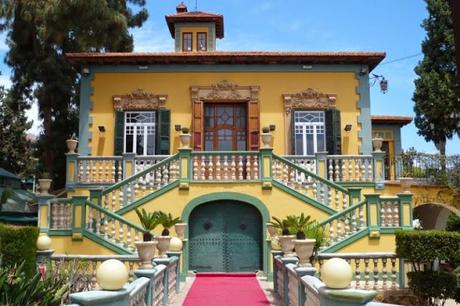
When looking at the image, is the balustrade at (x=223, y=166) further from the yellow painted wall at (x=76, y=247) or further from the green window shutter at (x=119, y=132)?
the green window shutter at (x=119, y=132)

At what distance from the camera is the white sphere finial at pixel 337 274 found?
5473 millimetres

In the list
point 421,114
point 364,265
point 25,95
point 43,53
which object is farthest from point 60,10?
point 421,114

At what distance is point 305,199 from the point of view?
15305 mm

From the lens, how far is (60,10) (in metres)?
22.0

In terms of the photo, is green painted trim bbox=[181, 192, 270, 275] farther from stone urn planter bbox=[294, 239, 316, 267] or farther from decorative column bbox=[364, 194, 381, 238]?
stone urn planter bbox=[294, 239, 316, 267]

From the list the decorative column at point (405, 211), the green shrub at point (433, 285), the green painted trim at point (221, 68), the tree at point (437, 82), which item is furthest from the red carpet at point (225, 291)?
the tree at point (437, 82)

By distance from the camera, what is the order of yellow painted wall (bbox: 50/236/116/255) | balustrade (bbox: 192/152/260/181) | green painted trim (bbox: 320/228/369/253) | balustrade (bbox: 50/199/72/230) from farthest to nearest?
balustrade (bbox: 192/152/260/181) → balustrade (bbox: 50/199/72/230) → yellow painted wall (bbox: 50/236/116/255) → green painted trim (bbox: 320/228/369/253)

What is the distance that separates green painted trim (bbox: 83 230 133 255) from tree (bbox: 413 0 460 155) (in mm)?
18302

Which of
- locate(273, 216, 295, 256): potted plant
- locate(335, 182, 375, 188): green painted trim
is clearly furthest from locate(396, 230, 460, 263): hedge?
locate(335, 182, 375, 188): green painted trim

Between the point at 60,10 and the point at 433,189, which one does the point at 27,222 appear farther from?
the point at 433,189

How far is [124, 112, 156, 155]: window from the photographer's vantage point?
1952 cm

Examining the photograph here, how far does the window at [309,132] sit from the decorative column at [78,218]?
26.7 feet

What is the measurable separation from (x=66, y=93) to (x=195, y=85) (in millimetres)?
8206

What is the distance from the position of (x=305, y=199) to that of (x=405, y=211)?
9.09ft
